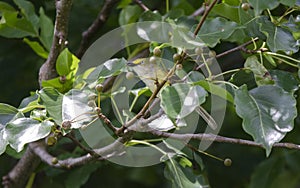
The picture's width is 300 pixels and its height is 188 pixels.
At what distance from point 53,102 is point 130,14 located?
1.56 ft

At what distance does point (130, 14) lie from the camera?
1.19 metres

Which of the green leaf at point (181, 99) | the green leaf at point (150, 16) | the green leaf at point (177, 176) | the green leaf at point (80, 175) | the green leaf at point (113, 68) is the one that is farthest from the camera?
the green leaf at point (80, 175)

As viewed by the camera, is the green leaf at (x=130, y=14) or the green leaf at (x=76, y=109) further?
the green leaf at (x=130, y=14)

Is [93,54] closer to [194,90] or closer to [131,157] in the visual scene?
[131,157]

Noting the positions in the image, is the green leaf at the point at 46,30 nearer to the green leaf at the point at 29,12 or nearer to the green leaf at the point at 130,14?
the green leaf at the point at 29,12

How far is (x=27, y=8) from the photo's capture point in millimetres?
1089

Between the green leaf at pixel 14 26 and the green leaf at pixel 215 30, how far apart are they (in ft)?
1.42

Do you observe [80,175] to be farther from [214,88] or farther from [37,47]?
[214,88]

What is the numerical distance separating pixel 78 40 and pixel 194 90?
0.77 m

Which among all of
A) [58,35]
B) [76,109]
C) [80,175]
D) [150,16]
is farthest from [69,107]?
[80,175]

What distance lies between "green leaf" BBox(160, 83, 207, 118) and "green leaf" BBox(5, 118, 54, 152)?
155mm

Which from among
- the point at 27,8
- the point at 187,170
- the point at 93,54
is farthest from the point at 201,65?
the point at 27,8

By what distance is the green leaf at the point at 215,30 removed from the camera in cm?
73

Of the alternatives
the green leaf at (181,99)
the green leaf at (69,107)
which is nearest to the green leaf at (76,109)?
the green leaf at (69,107)
